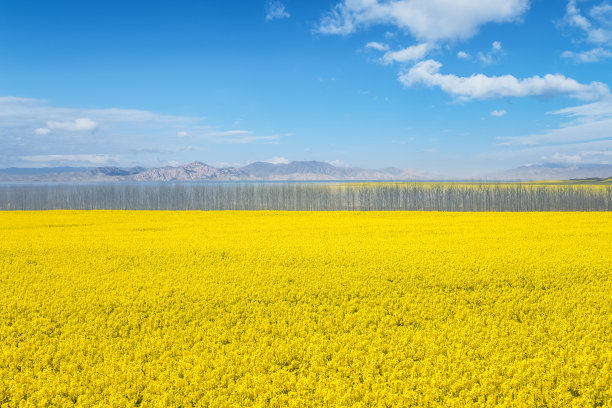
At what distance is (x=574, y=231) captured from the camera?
15.6 metres

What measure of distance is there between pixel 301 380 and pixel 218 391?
86 centimetres

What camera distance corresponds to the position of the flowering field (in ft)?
14.5

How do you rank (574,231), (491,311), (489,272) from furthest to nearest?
(574,231), (489,272), (491,311)

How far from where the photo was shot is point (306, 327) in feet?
19.4

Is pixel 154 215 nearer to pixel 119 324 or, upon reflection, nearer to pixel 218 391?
pixel 119 324

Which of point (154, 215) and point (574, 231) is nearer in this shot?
point (574, 231)

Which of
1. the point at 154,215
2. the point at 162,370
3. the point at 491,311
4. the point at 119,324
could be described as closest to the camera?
the point at 162,370

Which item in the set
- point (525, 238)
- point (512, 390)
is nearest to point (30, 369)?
point (512, 390)

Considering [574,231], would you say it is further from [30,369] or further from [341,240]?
[30,369]

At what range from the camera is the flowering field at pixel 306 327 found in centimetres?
441

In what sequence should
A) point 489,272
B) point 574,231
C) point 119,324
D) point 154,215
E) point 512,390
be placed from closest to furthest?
point 512,390
point 119,324
point 489,272
point 574,231
point 154,215

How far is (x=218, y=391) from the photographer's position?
436cm

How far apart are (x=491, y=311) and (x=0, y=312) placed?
25.0ft

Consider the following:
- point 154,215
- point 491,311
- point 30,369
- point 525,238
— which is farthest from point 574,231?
point 154,215
